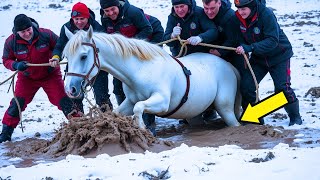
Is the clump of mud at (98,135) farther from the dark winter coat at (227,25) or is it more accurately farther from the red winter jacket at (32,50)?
the dark winter coat at (227,25)

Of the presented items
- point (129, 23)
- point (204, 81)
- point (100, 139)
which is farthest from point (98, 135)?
point (129, 23)

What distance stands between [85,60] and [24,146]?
4.60 ft

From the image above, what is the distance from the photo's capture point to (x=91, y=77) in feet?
21.9

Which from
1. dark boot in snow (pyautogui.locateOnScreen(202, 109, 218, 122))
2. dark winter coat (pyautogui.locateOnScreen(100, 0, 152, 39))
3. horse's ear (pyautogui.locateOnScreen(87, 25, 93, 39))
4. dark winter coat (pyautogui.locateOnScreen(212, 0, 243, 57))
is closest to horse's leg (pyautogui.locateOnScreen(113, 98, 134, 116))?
horse's ear (pyautogui.locateOnScreen(87, 25, 93, 39))

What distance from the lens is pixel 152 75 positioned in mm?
7066

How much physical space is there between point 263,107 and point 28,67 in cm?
321

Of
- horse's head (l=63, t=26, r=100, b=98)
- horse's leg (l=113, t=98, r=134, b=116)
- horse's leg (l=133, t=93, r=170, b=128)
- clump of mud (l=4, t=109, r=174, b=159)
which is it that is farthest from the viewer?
horse's leg (l=113, t=98, r=134, b=116)

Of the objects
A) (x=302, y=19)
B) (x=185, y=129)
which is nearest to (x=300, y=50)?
(x=302, y=19)

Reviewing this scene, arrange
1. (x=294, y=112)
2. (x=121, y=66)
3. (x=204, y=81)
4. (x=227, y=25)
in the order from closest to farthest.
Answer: (x=121, y=66) → (x=204, y=81) → (x=294, y=112) → (x=227, y=25)

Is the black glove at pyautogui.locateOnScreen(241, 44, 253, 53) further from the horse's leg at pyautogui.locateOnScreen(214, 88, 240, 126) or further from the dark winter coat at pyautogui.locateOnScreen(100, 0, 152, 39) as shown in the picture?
the dark winter coat at pyautogui.locateOnScreen(100, 0, 152, 39)

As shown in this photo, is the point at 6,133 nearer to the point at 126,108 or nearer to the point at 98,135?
the point at 126,108

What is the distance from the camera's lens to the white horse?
6.58 meters

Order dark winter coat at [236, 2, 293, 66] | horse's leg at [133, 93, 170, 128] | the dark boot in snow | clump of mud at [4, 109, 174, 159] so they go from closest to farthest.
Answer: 1. clump of mud at [4, 109, 174, 159]
2. horse's leg at [133, 93, 170, 128]
3. dark winter coat at [236, 2, 293, 66]
4. the dark boot in snow

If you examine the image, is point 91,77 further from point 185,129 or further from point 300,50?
point 300,50
